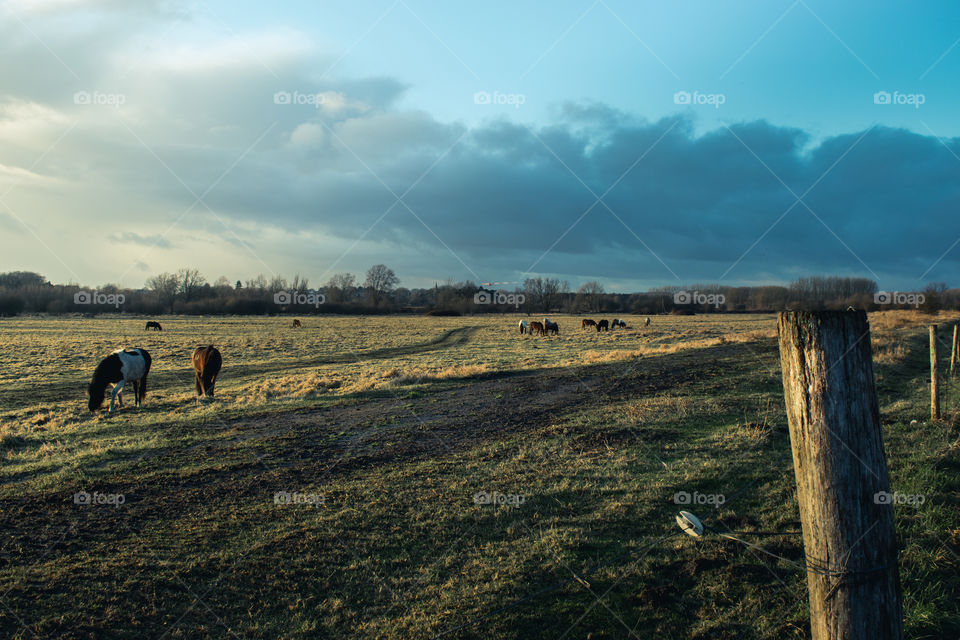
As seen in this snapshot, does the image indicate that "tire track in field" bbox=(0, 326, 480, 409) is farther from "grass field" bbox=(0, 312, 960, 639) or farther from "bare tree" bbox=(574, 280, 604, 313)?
"bare tree" bbox=(574, 280, 604, 313)

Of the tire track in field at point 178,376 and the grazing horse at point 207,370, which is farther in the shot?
the tire track in field at point 178,376

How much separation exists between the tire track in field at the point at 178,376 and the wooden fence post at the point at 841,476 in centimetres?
2030

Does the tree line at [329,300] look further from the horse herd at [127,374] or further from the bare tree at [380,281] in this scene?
the horse herd at [127,374]

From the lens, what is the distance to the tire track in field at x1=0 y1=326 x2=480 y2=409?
1808 centimetres

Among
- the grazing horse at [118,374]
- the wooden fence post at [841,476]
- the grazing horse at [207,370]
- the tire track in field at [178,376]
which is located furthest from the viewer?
the tire track in field at [178,376]

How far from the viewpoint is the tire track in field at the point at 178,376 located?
18.1 metres

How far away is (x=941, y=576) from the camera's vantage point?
14.9 ft


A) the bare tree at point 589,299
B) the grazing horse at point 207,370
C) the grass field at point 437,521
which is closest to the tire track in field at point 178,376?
the grazing horse at point 207,370

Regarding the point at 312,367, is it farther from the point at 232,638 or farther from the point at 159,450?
the point at 232,638

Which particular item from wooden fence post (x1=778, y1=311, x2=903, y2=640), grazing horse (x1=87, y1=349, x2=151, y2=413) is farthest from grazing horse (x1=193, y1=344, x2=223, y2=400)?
wooden fence post (x1=778, y1=311, x2=903, y2=640)

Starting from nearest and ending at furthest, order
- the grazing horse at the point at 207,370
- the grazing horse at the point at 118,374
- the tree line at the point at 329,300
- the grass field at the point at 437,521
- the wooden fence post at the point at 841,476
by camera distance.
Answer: the wooden fence post at the point at 841,476 → the grass field at the point at 437,521 → the grazing horse at the point at 118,374 → the grazing horse at the point at 207,370 → the tree line at the point at 329,300

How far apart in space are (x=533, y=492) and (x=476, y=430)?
385 cm

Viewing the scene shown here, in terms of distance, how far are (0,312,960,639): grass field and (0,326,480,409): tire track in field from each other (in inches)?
238

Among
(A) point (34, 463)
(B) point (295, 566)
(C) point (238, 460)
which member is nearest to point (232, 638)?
(B) point (295, 566)
